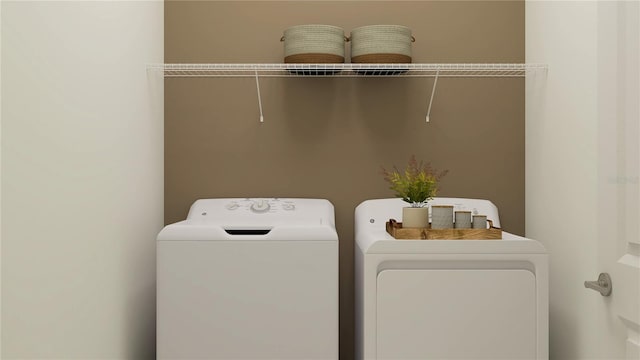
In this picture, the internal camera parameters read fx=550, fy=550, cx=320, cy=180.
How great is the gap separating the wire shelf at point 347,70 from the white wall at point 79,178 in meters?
0.17

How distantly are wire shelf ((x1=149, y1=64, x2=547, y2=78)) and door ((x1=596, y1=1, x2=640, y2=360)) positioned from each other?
66 cm

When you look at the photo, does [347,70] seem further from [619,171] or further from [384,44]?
[619,171]

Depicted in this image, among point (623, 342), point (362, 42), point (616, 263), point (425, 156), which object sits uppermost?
point (362, 42)

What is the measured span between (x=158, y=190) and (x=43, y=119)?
1019mm

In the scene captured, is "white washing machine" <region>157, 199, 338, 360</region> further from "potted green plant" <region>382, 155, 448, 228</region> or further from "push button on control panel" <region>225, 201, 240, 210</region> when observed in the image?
"push button on control panel" <region>225, 201, 240, 210</region>

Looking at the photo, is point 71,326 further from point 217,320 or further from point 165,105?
point 165,105

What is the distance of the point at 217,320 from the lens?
182cm

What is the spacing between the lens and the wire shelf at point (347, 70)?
7.38 feet

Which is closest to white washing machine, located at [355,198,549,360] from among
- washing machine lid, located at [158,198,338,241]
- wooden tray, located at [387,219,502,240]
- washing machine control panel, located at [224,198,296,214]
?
wooden tray, located at [387,219,502,240]

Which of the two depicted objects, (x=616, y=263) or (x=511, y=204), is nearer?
(x=616, y=263)

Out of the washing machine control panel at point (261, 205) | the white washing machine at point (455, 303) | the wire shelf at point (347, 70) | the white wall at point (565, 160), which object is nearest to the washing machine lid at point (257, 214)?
the washing machine control panel at point (261, 205)

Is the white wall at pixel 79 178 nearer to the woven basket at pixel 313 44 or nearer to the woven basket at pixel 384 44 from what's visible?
the woven basket at pixel 313 44

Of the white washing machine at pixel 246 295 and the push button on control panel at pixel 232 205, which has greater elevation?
the push button on control panel at pixel 232 205

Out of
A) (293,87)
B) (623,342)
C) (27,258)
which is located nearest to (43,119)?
(27,258)
